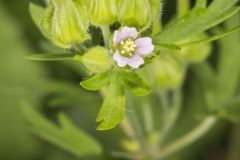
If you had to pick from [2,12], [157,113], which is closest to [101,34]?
[157,113]

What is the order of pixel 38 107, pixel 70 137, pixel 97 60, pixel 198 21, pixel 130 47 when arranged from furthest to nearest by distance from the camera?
pixel 38 107, pixel 70 137, pixel 198 21, pixel 130 47, pixel 97 60

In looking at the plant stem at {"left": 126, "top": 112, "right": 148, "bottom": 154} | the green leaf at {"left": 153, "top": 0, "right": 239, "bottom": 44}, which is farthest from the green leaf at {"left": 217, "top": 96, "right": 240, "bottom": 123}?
the green leaf at {"left": 153, "top": 0, "right": 239, "bottom": 44}

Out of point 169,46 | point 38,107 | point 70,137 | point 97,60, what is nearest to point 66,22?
point 97,60

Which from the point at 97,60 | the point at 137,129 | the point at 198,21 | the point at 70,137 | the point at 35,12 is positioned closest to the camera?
the point at 97,60

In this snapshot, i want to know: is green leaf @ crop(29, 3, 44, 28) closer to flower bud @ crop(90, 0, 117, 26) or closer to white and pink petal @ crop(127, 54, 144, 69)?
flower bud @ crop(90, 0, 117, 26)

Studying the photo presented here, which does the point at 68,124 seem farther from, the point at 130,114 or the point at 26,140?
the point at 26,140

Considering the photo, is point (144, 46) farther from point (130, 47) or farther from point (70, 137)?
point (70, 137)
